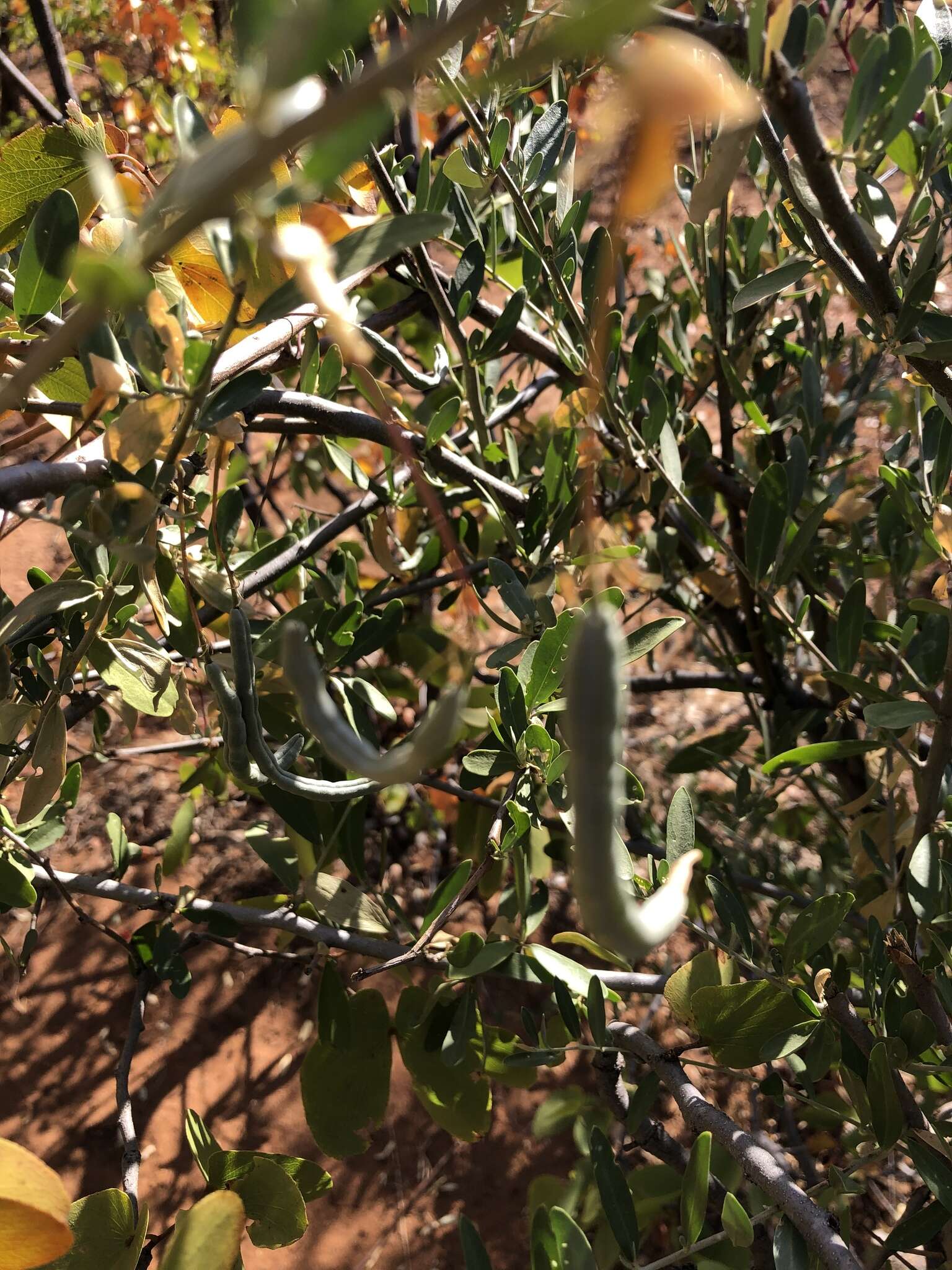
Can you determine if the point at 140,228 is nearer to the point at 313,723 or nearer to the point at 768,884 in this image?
the point at 313,723

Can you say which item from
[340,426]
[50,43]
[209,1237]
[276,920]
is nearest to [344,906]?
[276,920]

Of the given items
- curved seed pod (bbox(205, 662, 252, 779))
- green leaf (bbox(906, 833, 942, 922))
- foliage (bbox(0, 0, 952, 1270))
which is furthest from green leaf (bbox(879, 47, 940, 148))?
green leaf (bbox(906, 833, 942, 922))

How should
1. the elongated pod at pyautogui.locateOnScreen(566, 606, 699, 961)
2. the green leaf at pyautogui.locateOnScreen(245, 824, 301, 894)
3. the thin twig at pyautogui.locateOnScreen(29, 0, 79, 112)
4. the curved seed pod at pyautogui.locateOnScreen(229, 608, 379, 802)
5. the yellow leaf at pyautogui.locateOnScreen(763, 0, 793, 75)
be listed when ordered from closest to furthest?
the elongated pod at pyautogui.locateOnScreen(566, 606, 699, 961) → the yellow leaf at pyautogui.locateOnScreen(763, 0, 793, 75) → the curved seed pod at pyautogui.locateOnScreen(229, 608, 379, 802) → the green leaf at pyautogui.locateOnScreen(245, 824, 301, 894) → the thin twig at pyautogui.locateOnScreen(29, 0, 79, 112)

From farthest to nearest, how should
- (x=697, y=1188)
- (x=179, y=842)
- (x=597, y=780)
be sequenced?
1. (x=179, y=842)
2. (x=697, y=1188)
3. (x=597, y=780)

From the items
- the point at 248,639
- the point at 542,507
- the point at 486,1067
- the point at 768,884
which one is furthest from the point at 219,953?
the point at 248,639

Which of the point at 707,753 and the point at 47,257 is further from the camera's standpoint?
the point at 707,753

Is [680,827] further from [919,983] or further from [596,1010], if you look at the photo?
[919,983]

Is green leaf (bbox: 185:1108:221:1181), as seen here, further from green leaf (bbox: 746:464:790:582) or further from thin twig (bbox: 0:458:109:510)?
green leaf (bbox: 746:464:790:582)
